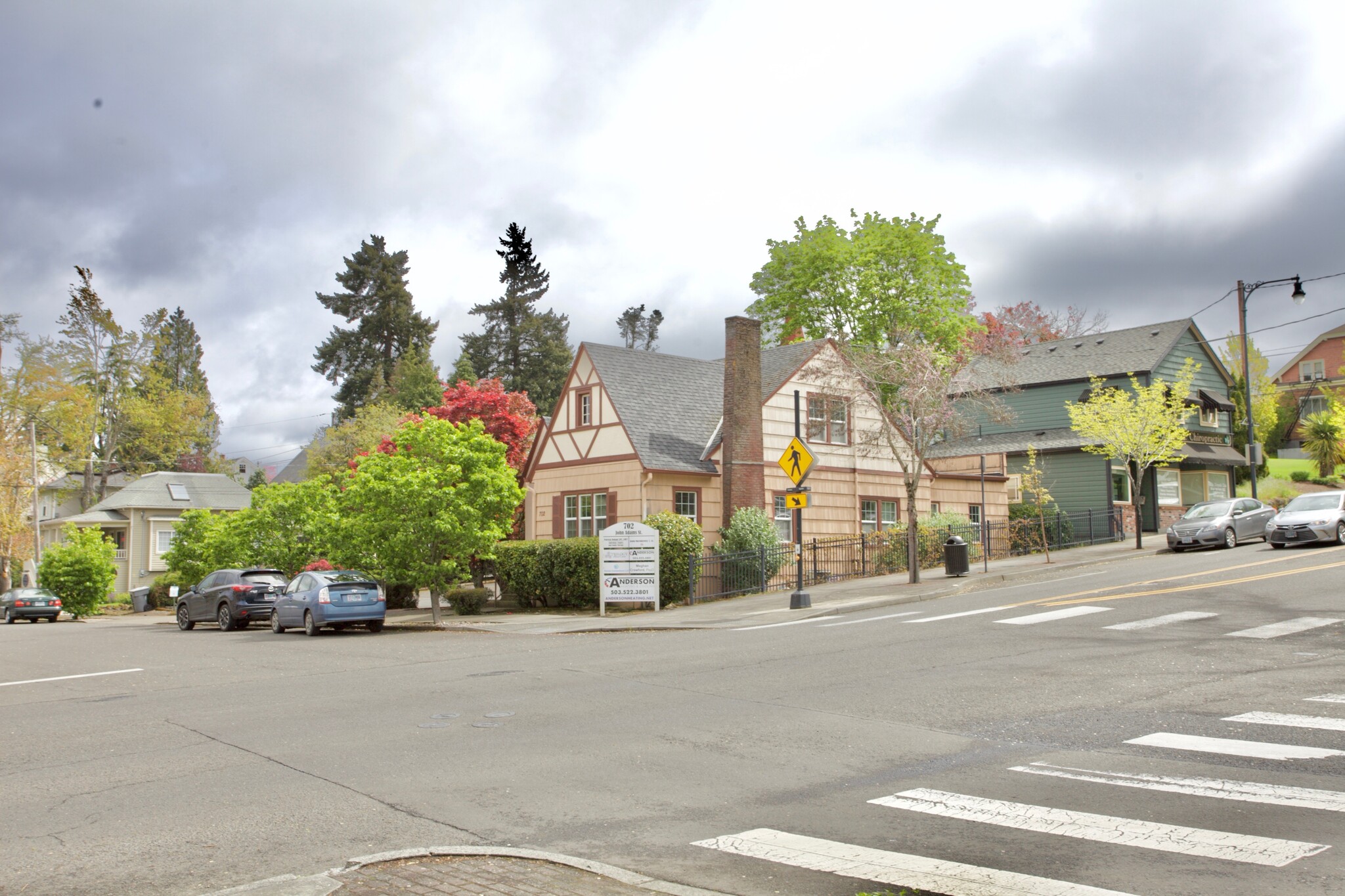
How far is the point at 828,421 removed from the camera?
32.8m

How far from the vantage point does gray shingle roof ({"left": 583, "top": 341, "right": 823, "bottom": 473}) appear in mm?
30188

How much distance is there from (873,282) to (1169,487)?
51.4ft

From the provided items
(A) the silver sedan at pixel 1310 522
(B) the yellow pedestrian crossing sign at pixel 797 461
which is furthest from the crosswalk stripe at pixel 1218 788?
(A) the silver sedan at pixel 1310 522

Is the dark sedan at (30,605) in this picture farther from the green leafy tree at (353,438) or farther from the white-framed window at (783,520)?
the white-framed window at (783,520)

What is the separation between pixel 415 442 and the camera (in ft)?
83.5

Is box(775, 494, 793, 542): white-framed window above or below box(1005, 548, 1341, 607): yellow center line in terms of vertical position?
above

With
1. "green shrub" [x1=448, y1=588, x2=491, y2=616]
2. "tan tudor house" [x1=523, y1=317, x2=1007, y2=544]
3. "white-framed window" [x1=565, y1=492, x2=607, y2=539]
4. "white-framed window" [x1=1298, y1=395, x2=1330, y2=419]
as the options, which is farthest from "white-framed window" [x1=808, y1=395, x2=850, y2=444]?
"white-framed window" [x1=1298, y1=395, x2=1330, y2=419]

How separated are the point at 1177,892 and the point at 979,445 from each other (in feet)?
130

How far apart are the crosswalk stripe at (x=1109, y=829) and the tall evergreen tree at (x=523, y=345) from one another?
Result: 6382 cm

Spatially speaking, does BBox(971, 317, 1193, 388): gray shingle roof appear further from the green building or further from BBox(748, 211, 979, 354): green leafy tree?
BBox(748, 211, 979, 354): green leafy tree

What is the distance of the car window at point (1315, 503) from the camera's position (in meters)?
28.8

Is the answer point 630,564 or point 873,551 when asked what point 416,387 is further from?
point 630,564

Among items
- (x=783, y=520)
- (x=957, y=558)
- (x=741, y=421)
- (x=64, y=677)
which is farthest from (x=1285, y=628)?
(x=64, y=677)

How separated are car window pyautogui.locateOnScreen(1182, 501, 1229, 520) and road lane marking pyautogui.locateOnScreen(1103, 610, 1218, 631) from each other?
52.7ft
